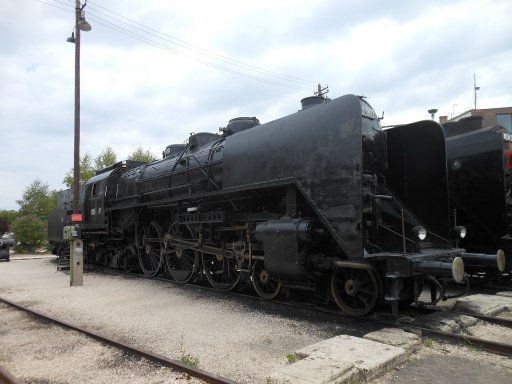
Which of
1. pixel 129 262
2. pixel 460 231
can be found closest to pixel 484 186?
pixel 460 231

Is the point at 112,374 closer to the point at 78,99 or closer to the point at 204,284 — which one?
the point at 204,284

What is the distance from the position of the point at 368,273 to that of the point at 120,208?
28.4ft

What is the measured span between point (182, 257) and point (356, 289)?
5158 mm

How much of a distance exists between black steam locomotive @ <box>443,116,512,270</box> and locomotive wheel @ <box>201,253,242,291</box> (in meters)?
4.52

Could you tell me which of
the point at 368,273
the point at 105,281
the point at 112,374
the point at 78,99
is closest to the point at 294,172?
the point at 368,273

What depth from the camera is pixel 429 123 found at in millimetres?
6852

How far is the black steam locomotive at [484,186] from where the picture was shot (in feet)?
27.7

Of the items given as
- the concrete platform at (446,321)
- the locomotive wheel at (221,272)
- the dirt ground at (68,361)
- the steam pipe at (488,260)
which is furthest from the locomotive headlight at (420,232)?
the dirt ground at (68,361)

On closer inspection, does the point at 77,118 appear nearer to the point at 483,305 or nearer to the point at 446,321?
the point at 446,321

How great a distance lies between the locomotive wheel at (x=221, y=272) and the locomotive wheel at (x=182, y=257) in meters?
0.32

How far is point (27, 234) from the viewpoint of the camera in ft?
97.7

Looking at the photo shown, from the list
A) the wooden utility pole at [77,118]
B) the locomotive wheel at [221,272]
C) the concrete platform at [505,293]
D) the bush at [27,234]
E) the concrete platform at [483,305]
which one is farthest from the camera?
the bush at [27,234]

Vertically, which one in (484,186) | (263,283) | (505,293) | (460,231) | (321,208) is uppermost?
(484,186)

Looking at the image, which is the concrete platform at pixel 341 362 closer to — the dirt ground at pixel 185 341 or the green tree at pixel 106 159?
the dirt ground at pixel 185 341
